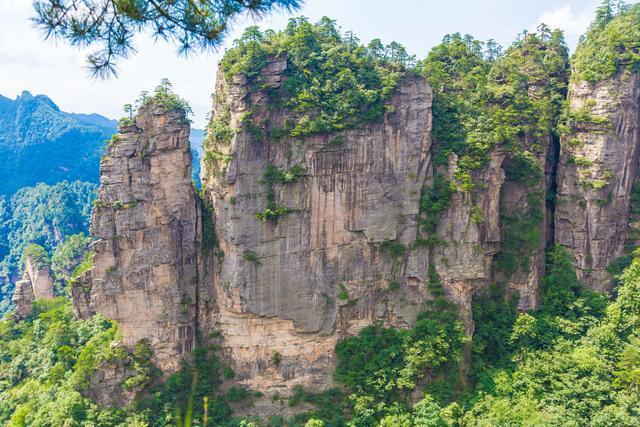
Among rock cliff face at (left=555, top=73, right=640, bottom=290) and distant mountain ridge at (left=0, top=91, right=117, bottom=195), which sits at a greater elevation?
distant mountain ridge at (left=0, top=91, right=117, bottom=195)

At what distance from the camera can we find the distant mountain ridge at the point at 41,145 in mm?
66938

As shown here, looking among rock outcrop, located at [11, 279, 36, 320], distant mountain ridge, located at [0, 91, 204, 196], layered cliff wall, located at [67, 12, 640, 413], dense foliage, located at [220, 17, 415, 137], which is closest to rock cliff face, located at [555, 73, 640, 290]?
layered cliff wall, located at [67, 12, 640, 413]

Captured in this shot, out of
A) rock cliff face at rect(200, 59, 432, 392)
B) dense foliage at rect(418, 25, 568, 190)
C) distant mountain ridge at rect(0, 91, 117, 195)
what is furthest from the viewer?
distant mountain ridge at rect(0, 91, 117, 195)

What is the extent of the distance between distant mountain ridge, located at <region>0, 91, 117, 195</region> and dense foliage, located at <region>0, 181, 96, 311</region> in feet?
21.4

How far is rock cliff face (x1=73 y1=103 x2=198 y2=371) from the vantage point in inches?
771

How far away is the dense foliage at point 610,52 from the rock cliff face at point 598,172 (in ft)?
1.50

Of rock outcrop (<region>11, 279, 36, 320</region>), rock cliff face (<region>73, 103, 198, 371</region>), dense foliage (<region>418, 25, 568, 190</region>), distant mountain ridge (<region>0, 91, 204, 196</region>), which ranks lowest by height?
rock outcrop (<region>11, 279, 36, 320</region>)

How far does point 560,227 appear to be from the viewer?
80.7 feet

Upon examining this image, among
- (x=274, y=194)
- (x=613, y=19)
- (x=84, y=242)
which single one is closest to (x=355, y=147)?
(x=274, y=194)

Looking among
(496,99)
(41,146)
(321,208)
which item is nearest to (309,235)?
(321,208)

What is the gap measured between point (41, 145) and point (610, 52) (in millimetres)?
70796

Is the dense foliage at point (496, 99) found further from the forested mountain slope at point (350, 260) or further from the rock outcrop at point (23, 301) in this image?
the rock outcrop at point (23, 301)

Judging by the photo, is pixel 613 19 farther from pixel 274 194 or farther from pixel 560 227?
pixel 274 194

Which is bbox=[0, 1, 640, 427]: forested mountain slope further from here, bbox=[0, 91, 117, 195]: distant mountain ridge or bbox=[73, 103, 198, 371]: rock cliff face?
bbox=[0, 91, 117, 195]: distant mountain ridge
